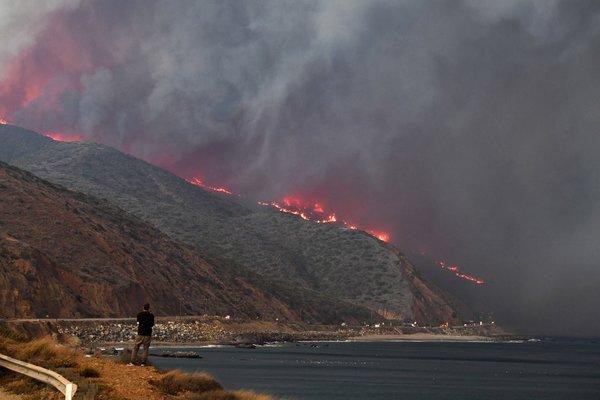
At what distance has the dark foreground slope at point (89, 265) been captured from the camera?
117250 mm

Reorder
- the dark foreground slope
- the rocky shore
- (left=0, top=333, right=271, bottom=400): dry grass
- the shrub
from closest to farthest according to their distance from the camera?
1. (left=0, top=333, right=271, bottom=400): dry grass
2. the shrub
3. the rocky shore
4. the dark foreground slope

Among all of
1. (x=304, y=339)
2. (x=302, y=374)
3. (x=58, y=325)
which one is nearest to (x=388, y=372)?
(x=302, y=374)

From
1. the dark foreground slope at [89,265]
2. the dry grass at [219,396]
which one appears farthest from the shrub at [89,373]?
the dark foreground slope at [89,265]

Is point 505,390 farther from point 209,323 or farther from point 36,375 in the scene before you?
point 209,323

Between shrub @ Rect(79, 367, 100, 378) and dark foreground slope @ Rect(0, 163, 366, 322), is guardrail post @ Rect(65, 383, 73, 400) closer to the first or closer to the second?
shrub @ Rect(79, 367, 100, 378)

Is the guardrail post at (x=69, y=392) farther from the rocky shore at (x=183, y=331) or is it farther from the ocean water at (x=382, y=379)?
the rocky shore at (x=183, y=331)

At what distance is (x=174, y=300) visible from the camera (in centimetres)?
16088

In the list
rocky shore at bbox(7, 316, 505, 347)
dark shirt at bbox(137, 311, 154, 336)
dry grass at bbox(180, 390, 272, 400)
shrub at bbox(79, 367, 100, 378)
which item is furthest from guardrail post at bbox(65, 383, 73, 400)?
rocky shore at bbox(7, 316, 505, 347)

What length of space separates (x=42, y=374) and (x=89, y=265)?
120081 mm

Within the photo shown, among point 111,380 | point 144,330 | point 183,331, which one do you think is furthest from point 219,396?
point 183,331

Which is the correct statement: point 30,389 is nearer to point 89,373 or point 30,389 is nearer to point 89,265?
point 89,373

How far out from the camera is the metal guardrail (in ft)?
63.0

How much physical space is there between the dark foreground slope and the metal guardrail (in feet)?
275

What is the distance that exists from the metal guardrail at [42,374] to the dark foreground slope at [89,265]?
83.8m
